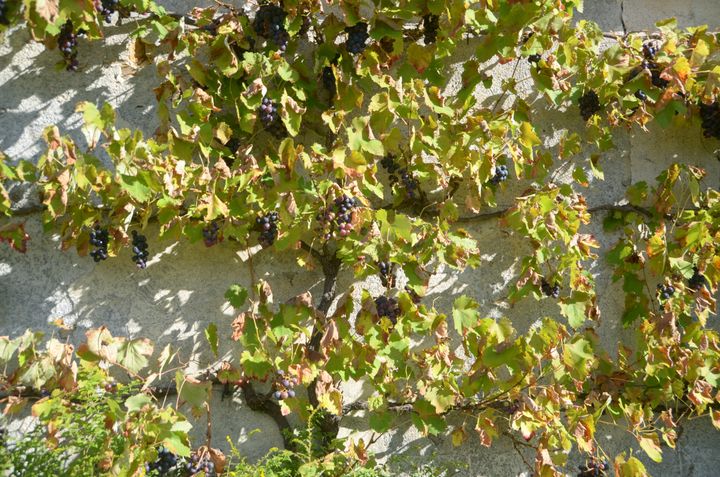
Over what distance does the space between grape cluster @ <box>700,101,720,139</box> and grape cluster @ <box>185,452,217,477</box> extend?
181 centimetres

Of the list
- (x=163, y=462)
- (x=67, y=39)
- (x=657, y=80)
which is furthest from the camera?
(x=657, y=80)

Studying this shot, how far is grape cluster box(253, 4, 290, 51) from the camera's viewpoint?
2062mm

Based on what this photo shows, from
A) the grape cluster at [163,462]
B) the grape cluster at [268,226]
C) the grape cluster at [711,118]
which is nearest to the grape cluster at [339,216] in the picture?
the grape cluster at [268,226]

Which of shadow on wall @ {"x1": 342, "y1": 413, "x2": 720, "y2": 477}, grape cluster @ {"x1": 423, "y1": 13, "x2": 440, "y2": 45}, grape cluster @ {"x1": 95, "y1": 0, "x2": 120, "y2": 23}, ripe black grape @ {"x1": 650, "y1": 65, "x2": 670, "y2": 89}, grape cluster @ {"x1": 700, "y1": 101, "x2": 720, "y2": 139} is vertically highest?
grape cluster @ {"x1": 95, "y1": 0, "x2": 120, "y2": 23}

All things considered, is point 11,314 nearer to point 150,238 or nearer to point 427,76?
Result: point 150,238

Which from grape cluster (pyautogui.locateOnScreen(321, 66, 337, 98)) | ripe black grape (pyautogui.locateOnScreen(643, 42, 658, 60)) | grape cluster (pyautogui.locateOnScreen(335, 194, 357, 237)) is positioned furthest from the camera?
ripe black grape (pyautogui.locateOnScreen(643, 42, 658, 60))

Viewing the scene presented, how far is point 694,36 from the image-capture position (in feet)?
7.45

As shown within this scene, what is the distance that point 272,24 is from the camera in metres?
2.06

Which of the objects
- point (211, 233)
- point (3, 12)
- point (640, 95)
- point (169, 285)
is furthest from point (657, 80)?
point (3, 12)

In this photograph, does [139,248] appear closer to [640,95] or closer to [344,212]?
[344,212]

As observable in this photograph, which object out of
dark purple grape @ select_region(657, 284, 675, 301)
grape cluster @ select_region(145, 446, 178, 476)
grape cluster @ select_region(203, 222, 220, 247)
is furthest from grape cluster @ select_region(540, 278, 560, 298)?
grape cluster @ select_region(145, 446, 178, 476)

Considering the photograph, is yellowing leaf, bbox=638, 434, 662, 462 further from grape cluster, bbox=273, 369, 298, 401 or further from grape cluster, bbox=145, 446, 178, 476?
grape cluster, bbox=145, 446, 178, 476

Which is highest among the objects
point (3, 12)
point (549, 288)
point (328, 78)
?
point (3, 12)

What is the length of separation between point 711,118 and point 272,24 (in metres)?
1.40
